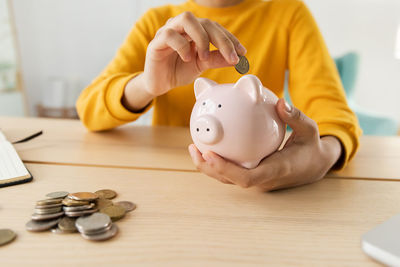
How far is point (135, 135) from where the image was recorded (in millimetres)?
744

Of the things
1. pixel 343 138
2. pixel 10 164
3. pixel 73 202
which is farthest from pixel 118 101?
pixel 343 138

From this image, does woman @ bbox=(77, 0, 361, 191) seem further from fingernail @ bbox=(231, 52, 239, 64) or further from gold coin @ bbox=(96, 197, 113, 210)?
gold coin @ bbox=(96, 197, 113, 210)

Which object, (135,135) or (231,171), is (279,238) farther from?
(135,135)

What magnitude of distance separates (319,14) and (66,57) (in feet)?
6.62

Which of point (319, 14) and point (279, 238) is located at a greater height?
point (319, 14)

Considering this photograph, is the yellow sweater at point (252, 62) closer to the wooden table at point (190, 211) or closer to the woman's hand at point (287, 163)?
the wooden table at point (190, 211)

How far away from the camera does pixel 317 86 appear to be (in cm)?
70

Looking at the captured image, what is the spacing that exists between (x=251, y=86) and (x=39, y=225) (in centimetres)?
28

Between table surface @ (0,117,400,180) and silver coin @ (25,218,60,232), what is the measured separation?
202 millimetres

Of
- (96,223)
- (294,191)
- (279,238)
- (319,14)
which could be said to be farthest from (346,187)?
(319,14)

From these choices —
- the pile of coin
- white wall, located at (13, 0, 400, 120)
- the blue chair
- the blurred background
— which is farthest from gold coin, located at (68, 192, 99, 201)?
white wall, located at (13, 0, 400, 120)

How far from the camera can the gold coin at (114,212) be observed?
0.36 metres

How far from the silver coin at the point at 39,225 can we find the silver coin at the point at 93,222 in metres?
0.03

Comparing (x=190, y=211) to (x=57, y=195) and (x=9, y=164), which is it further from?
(x=9, y=164)
